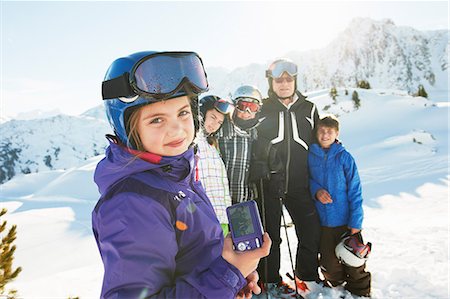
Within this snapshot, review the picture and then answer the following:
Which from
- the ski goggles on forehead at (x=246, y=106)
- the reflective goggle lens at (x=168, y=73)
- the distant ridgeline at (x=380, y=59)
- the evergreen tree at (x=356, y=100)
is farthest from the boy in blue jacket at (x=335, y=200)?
the distant ridgeline at (x=380, y=59)

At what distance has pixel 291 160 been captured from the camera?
12.4ft

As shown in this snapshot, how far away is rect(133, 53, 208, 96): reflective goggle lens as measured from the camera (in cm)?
152

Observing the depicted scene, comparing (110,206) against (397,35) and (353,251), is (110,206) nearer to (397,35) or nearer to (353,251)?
(353,251)

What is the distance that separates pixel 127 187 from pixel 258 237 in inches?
24.7

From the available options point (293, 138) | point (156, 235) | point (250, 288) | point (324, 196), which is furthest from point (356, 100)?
point (156, 235)

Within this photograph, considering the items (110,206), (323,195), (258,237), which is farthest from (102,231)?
(323,195)

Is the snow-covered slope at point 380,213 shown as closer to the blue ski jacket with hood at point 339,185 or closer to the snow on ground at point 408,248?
the snow on ground at point 408,248

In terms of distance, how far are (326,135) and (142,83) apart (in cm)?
261

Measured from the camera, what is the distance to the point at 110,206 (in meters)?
1.26

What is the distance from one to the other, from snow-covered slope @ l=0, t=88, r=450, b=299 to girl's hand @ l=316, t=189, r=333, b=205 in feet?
3.45

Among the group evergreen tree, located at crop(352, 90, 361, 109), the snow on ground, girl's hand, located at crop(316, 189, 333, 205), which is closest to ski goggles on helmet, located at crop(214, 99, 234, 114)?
girl's hand, located at crop(316, 189, 333, 205)

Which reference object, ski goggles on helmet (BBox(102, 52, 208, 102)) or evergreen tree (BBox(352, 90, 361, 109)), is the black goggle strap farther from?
evergreen tree (BBox(352, 90, 361, 109))

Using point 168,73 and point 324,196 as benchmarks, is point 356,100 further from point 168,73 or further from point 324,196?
point 168,73

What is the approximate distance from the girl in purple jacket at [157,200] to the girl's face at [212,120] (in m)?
1.59
